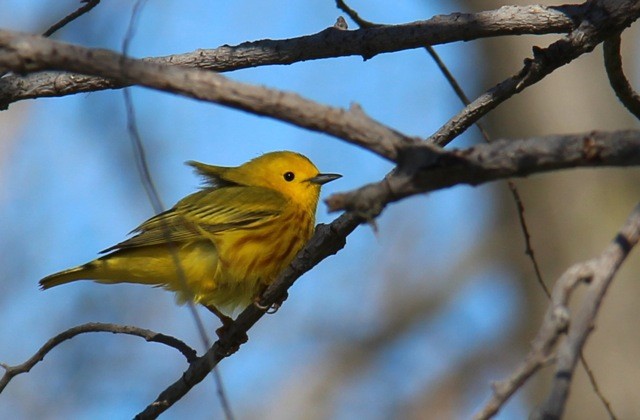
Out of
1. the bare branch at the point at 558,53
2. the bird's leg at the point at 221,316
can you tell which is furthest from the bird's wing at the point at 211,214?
the bare branch at the point at 558,53

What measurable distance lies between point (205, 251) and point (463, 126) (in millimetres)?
2209

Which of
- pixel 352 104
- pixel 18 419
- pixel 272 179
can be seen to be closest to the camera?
pixel 352 104

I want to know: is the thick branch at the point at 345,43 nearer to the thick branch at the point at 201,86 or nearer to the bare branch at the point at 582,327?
the thick branch at the point at 201,86

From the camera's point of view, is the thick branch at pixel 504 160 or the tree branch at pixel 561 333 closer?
the tree branch at pixel 561 333

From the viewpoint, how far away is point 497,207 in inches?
392

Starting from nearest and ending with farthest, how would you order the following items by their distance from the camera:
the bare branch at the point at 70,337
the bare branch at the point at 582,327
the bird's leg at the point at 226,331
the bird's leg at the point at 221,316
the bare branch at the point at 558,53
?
1. the bare branch at the point at 582,327
2. the bare branch at the point at 558,53
3. the bare branch at the point at 70,337
4. the bird's leg at the point at 226,331
5. the bird's leg at the point at 221,316

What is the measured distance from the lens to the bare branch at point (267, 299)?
329 cm

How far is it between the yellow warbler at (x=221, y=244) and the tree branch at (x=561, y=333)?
119 inches

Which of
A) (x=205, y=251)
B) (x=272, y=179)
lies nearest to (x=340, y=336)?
(x=272, y=179)

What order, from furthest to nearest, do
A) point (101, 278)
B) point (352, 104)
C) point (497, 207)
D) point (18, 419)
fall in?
point (497, 207) < point (18, 419) < point (101, 278) < point (352, 104)

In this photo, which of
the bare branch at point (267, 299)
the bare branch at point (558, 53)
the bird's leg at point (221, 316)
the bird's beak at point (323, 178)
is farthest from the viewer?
the bird's beak at point (323, 178)

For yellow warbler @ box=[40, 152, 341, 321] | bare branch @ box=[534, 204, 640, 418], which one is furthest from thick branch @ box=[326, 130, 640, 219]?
yellow warbler @ box=[40, 152, 341, 321]

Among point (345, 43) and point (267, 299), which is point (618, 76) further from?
point (267, 299)

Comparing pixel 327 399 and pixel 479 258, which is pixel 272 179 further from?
pixel 479 258
